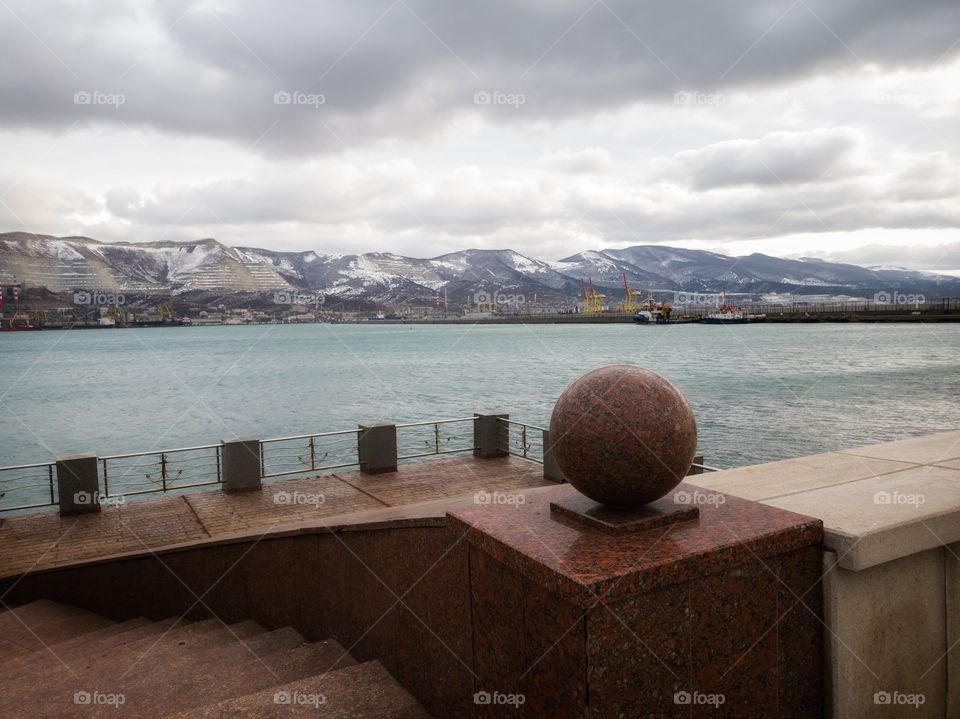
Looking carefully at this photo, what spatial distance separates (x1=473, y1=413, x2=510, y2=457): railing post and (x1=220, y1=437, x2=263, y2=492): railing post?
14.4 ft

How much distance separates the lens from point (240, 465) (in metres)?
11.9

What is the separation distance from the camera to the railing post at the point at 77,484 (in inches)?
417

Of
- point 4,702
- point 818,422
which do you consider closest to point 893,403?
point 818,422

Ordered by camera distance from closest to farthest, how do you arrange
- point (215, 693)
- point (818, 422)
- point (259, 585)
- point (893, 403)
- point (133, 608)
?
point (215, 693)
point (259, 585)
point (133, 608)
point (818, 422)
point (893, 403)

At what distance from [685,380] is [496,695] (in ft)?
222

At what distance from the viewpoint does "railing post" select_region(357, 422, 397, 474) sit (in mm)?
12969

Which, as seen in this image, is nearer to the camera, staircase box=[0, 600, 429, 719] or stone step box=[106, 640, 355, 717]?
staircase box=[0, 600, 429, 719]

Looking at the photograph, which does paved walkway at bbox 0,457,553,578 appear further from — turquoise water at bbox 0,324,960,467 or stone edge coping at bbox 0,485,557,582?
turquoise water at bbox 0,324,960,467

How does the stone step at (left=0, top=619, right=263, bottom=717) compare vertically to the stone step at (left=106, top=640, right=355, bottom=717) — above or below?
below

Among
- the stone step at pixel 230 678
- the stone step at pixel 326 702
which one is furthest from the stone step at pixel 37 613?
the stone step at pixel 326 702

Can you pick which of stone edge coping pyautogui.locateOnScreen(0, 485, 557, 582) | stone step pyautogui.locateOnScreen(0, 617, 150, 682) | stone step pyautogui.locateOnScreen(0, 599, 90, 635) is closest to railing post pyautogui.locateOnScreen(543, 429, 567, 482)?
stone edge coping pyautogui.locateOnScreen(0, 485, 557, 582)

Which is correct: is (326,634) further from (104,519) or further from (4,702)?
(104,519)

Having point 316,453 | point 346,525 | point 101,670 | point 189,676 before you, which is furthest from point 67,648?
point 316,453

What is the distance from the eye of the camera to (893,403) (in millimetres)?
48406
